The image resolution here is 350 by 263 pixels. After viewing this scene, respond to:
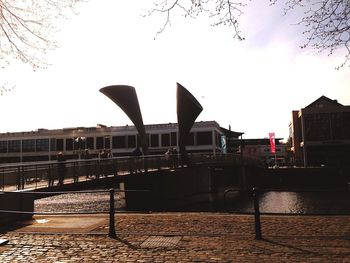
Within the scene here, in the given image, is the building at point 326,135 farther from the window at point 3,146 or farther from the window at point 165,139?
the window at point 3,146

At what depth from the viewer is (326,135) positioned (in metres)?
59.5

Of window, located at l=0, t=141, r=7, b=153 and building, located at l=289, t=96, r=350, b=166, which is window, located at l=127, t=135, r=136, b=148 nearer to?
window, located at l=0, t=141, r=7, b=153

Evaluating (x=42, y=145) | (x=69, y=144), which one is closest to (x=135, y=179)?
(x=69, y=144)

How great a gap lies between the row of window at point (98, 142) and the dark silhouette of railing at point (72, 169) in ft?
116

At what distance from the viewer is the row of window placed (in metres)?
69.2

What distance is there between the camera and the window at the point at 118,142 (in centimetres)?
7306

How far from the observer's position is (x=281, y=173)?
58281 mm

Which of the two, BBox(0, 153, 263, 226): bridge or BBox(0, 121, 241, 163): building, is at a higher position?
BBox(0, 121, 241, 163): building

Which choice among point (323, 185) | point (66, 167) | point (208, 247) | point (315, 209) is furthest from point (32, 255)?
point (323, 185)

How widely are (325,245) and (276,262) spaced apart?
56.2 inches

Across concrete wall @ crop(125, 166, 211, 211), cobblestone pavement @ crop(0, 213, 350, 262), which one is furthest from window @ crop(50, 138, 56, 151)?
cobblestone pavement @ crop(0, 213, 350, 262)

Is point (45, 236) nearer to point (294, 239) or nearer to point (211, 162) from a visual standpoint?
point (294, 239)

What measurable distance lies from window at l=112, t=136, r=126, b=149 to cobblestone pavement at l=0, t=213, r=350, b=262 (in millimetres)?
64380

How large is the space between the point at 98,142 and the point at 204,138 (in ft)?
73.6
